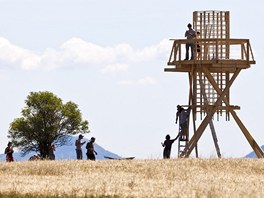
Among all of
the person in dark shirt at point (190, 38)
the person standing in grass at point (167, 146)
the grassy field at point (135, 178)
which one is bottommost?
the grassy field at point (135, 178)

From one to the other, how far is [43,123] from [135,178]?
2631 inches

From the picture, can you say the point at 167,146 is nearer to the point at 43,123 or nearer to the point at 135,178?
the point at 135,178

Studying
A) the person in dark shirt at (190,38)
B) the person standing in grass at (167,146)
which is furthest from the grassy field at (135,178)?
the person in dark shirt at (190,38)

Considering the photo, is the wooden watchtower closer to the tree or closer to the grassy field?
the grassy field

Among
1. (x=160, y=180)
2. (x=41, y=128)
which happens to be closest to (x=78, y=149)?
(x=160, y=180)

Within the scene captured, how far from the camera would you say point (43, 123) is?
112 metres

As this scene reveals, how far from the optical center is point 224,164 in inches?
2062

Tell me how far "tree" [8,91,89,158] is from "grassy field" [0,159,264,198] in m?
57.0

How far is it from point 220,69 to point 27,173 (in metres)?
15.2

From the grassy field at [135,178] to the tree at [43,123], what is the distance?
56955 mm

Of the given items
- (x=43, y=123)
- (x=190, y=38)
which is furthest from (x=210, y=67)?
(x=43, y=123)

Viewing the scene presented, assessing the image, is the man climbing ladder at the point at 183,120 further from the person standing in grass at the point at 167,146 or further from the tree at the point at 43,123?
the tree at the point at 43,123

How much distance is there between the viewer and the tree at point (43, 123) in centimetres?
11112

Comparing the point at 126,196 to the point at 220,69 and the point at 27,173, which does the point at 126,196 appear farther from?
the point at 220,69
